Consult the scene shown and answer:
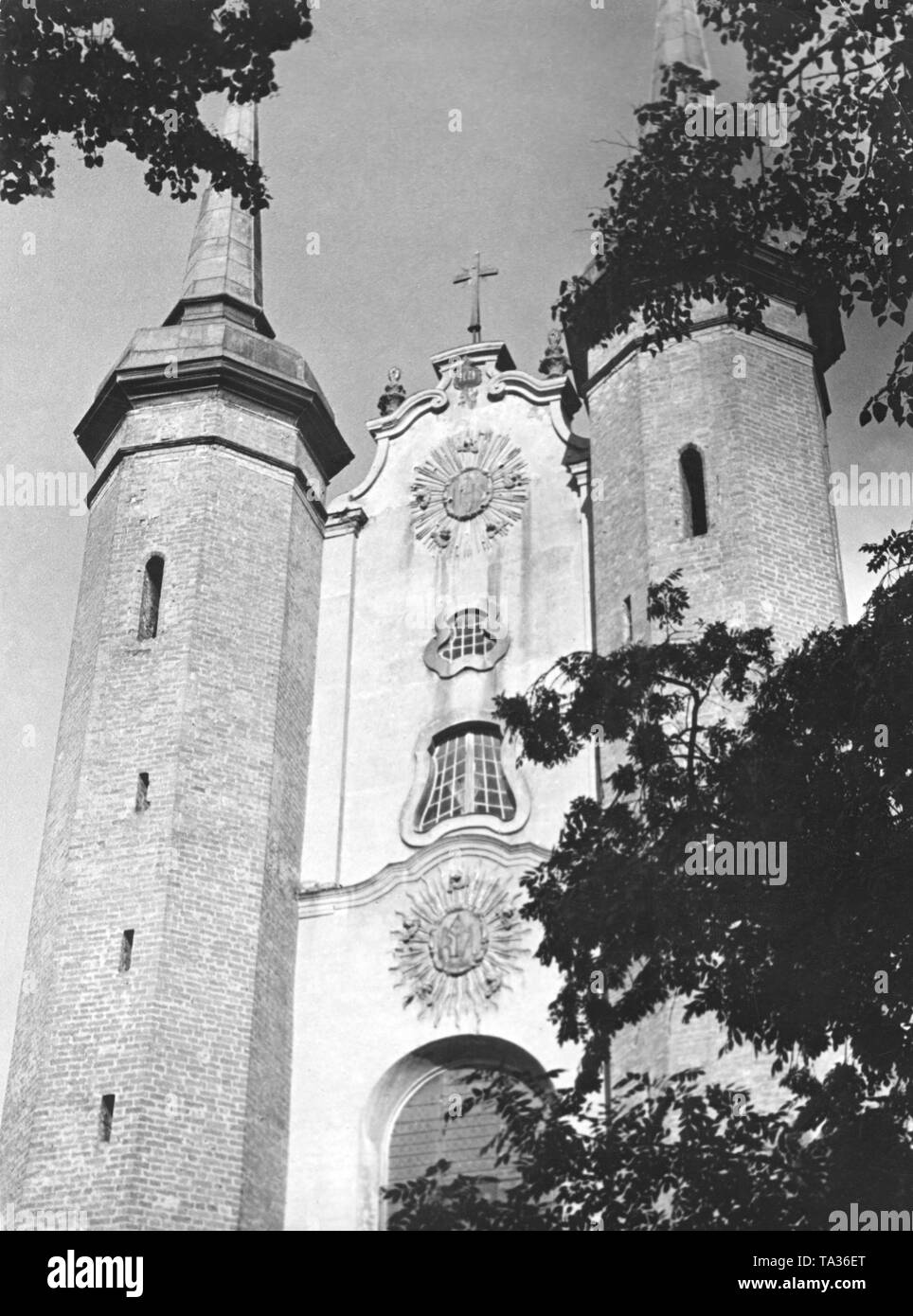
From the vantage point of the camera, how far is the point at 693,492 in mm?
20453

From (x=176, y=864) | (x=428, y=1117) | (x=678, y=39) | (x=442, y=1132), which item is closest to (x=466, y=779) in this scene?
(x=176, y=864)

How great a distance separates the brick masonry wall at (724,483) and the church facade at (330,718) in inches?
1.4

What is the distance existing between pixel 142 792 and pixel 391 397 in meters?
6.76

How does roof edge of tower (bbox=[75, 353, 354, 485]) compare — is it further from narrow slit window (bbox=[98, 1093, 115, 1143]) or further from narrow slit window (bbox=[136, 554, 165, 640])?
narrow slit window (bbox=[98, 1093, 115, 1143])

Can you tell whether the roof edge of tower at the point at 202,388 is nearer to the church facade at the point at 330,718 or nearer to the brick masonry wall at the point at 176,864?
the church facade at the point at 330,718

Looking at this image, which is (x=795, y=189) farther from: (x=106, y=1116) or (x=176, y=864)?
(x=106, y=1116)

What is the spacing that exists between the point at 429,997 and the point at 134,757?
387 centimetres

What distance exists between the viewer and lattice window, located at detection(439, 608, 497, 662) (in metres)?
21.3

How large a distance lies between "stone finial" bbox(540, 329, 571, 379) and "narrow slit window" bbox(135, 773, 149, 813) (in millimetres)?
7171

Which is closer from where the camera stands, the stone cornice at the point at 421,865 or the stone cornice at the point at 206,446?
Answer: the stone cornice at the point at 421,865

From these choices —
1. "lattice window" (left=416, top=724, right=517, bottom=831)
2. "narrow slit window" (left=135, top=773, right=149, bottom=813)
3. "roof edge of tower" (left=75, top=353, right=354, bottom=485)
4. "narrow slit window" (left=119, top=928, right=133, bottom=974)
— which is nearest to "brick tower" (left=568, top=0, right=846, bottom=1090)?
"lattice window" (left=416, top=724, right=517, bottom=831)

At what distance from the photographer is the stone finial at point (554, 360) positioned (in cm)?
2345

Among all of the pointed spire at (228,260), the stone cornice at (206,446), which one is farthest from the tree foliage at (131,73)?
the pointed spire at (228,260)
